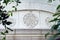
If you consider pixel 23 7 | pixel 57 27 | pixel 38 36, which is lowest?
pixel 38 36

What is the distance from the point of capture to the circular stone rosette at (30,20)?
3.83m

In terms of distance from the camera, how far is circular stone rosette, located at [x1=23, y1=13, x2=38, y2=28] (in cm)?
383

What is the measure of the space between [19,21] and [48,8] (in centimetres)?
53

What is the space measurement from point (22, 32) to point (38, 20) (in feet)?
1.72

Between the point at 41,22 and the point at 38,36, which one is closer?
the point at 38,36

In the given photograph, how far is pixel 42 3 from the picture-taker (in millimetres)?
3941

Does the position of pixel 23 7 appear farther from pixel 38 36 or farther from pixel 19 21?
pixel 38 36

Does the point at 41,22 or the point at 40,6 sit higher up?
the point at 40,6

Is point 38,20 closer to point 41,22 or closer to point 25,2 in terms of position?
point 41,22

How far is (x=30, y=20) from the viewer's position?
150 inches

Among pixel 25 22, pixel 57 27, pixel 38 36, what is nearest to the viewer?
pixel 57 27

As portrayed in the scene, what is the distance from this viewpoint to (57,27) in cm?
90

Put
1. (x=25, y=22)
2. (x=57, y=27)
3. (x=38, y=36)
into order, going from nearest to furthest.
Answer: (x=57, y=27)
(x=38, y=36)
(x=25, y=22)

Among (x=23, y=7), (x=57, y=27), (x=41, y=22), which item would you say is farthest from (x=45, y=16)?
(x=57, y=27)
